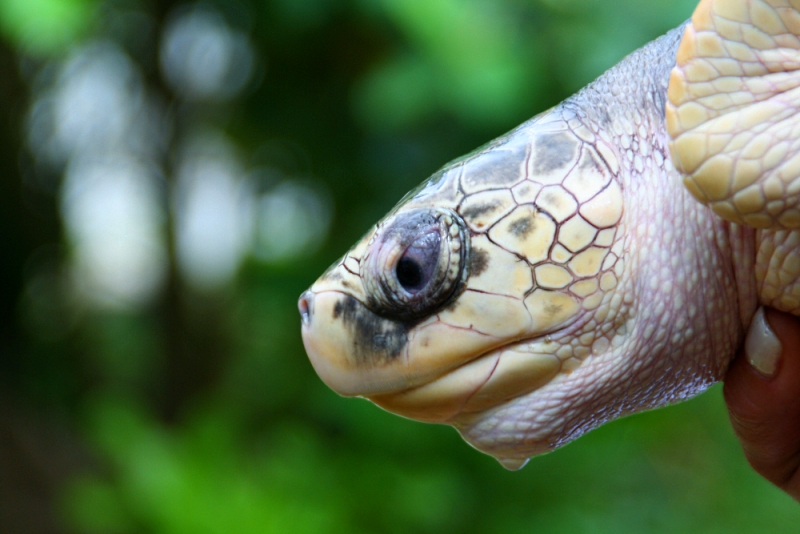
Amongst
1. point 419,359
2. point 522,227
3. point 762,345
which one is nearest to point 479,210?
point 522,227

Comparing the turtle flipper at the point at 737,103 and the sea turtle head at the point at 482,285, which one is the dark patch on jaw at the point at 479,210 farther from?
the turtle flipper at the point at 737,103

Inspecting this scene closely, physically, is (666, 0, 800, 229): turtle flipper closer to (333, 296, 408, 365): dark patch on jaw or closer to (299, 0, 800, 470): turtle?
(299, 0, 800, 470): turtle

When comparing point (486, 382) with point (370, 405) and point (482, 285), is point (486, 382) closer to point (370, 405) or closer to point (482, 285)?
point (482, 285)

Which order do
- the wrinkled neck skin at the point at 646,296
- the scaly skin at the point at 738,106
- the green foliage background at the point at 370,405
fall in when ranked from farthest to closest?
the green foliage background at the point at 370,405, the wrinkled neck skin at the point at 646,296, the scaly skin at the point at 738,106

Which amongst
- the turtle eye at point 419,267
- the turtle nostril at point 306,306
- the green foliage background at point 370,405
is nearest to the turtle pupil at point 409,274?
the turtle eye at point 419,267

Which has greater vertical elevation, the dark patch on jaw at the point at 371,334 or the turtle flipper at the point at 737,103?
the turtle flipper at the point at 737,103

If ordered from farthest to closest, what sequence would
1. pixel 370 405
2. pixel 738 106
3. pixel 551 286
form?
pixel 370 405
pixel 551 286
pixel 738 106

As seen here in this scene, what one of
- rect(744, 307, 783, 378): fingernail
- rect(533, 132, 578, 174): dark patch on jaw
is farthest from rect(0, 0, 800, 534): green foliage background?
rect(744, 307, 783, 378): fingernail
